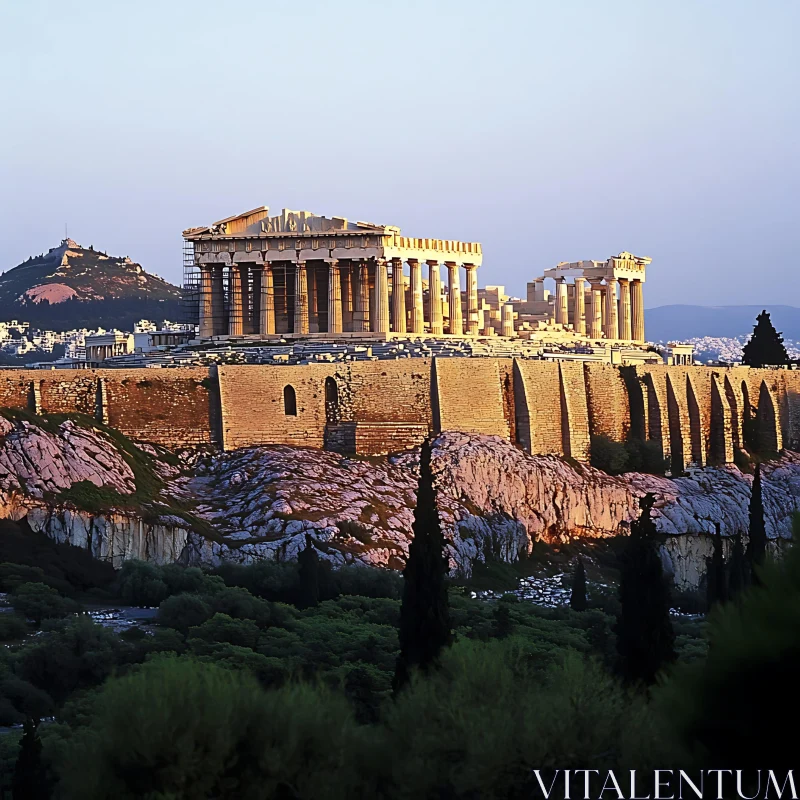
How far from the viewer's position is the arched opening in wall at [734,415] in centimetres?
7338

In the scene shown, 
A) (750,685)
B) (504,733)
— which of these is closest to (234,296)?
(504,733)

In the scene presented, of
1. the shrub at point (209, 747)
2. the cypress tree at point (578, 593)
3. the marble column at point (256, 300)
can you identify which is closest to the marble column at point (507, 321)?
the marble column at point (256, 300)

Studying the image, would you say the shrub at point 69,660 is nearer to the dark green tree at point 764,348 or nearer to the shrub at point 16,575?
the shrub at point 16,575

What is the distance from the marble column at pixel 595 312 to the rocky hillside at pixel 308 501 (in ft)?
58.4

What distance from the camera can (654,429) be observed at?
68375 millimetres

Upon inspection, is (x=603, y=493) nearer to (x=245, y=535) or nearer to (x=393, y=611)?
(x=245, y=535)

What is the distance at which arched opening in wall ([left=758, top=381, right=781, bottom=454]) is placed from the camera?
74.5 m

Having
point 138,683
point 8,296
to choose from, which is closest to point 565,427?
point 138,683

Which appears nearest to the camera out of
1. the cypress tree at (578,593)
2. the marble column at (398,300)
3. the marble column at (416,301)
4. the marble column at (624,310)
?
the cypress tree at (578,593)

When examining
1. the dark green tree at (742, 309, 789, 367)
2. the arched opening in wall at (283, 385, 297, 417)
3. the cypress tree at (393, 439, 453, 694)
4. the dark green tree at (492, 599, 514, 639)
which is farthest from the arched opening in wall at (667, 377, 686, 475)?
the cypress tree at (393, 439, 453, 694)

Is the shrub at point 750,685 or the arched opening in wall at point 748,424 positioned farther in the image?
the arched opening in wall at point 748,424

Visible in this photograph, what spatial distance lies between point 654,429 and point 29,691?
37.2 metres

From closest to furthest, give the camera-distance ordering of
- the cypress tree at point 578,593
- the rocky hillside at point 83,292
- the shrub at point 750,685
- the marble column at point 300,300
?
the shrub at point 750,685 < the cypress tree at point 578,593 < the marble column at point 300,300 < the rocky hillside at point 83,292

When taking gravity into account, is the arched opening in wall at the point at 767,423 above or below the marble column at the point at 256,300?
below
